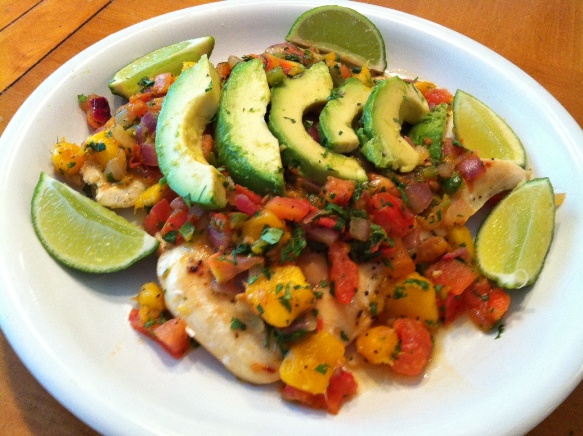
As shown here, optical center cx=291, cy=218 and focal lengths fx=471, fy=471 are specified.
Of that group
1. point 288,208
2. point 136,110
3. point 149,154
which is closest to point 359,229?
point 288,208

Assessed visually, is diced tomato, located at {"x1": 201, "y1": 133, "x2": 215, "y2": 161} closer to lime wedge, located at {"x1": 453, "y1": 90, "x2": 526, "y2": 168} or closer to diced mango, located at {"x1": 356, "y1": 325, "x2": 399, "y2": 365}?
diced mango, located at {"x1": 356, "y1": 325, "x2": 399, "y2": 365}

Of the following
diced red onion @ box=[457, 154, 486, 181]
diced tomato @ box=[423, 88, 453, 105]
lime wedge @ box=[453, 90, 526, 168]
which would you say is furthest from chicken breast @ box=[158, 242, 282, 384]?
diced tomato @ box=[423, 88, 453, 105]

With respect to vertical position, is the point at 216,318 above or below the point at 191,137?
below

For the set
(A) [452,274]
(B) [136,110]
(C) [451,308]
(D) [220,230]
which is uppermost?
(B) [136,110]

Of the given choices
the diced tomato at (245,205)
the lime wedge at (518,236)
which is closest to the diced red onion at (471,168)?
the lime wedge at (518,236)

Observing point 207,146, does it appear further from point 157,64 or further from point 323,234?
point 157,64

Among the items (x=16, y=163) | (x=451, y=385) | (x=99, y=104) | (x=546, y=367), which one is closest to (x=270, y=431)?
(x=451, y=385)

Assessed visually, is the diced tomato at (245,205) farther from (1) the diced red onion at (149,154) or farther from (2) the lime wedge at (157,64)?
(2) the lime wedge at (157,64)
